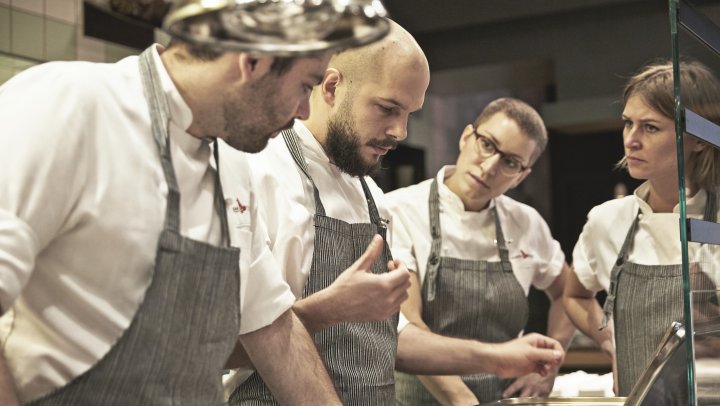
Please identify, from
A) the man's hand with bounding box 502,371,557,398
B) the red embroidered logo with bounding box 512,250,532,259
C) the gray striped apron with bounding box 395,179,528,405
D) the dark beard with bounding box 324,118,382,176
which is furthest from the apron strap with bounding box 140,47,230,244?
the red embroidered logo with bounding box 512,250,532,259

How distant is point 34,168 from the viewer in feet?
3.50

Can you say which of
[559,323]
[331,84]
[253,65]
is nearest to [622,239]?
[559,323]

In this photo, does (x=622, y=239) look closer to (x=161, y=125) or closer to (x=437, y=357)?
(x=437, y=357)

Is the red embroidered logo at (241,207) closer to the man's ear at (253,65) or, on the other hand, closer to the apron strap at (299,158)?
the man's ear at (253,65)

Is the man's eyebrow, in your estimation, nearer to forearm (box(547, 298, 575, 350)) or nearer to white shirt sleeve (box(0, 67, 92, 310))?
forearm (box(547, 298, 575, 350))

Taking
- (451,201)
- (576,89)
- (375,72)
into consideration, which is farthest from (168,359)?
(576,89)

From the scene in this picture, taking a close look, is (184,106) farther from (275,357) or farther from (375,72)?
(375,72)

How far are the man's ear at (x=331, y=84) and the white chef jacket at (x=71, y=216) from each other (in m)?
0.77

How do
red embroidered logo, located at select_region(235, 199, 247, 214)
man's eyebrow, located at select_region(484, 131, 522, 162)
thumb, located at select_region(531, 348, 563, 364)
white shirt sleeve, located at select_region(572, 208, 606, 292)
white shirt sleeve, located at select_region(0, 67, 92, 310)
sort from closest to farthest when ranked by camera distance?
white shirt sleeve, located at select_region(0, 67, 92, 310) → red embroidered logo, located at select_region(235, 199, 247, 214) → thumb, located at select_region(531, 348, 563, 364) → white shirt sleeve, located at select_region(572, 208, 606, 292) → man's eyebrow, located at select_region(484, 131, 522, 162)

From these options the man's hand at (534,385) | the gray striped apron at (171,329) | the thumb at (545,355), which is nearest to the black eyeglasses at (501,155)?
the man's hand at (534,385)

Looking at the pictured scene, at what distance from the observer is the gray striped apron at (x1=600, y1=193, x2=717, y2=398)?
2.11 meters

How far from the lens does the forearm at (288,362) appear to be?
1.49 m

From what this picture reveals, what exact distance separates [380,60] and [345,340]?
2.01ft

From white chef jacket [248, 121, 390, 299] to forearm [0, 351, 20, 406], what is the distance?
65 cm
